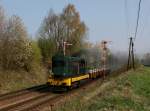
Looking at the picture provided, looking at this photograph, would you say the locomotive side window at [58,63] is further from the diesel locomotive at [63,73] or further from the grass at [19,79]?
the grass at [19,79]

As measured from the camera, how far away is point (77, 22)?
7869 cm

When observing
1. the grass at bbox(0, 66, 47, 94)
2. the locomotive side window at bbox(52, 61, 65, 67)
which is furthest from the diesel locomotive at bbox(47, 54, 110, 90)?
the grass at bbox(0, 66, 47, 94)

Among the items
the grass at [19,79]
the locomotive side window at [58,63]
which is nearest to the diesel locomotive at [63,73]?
the locomotive side window at [58,63]

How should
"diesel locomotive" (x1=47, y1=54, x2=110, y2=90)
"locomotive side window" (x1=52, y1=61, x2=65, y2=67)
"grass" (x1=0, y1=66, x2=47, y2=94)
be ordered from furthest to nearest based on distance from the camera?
"grass" (x1=0, y1=66, x2=47, y2=94) → "locomotive side window" (x1=52, y1=61, x2=65, y2=67) → "diesel locomotive" (x1=47, y1=54, x2=110, y2=90)

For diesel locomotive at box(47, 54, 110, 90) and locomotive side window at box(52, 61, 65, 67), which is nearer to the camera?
diesel locomotive at box(47, 54, 110, 90)

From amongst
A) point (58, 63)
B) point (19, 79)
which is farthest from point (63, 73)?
point (19, 79)

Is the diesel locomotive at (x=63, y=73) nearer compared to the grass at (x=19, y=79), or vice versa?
the diesel locomotive at (x=63, y=73)

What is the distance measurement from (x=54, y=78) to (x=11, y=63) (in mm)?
10963

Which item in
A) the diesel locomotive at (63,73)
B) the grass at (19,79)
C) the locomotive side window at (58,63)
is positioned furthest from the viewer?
the grass at (19,79)

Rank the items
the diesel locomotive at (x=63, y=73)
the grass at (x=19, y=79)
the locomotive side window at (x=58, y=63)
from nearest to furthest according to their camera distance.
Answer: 1. the diesel locomotive at (x=63, y=73)
2. the locomotive side window at (x=58, y=63)
3. the grass at (x=19, y=79)

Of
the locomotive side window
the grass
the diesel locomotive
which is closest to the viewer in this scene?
the diesel locomotive

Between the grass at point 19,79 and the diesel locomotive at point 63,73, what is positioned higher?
the diesel locomotive at point 63,73

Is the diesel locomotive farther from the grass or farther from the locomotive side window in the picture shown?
the grass

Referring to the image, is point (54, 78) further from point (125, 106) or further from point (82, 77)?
point (125, 106)
